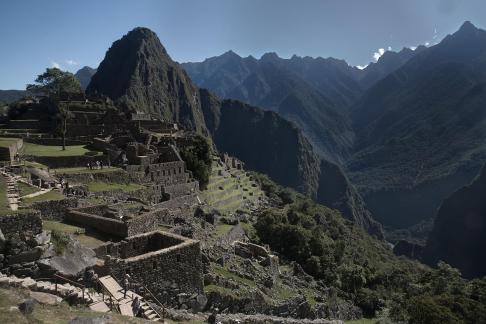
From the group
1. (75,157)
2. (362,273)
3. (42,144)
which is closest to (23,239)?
(75,157)

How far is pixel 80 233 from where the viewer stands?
61.8 ft

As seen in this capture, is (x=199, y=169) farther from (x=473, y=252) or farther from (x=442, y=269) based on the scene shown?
(x=473, y=252)

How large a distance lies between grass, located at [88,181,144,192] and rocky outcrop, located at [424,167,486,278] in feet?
473


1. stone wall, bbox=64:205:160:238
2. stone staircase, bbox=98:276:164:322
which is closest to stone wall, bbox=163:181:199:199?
stone wall, bbox=64:205:160:238

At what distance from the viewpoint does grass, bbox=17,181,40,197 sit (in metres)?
21.7

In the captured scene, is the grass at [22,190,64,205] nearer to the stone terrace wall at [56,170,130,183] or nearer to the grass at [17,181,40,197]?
the grass at [17,181,40,197]

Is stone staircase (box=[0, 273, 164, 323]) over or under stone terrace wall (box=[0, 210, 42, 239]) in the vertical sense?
under

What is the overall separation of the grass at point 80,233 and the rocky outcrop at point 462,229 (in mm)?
157695

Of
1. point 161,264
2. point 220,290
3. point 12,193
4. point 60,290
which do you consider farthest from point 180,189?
point 60,290

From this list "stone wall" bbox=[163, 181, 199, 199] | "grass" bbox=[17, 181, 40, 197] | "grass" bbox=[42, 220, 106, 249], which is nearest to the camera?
"grass" bbox=[42, 220, 106, 249]

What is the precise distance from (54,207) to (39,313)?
33.0ft

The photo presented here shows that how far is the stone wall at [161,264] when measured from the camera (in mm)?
14977

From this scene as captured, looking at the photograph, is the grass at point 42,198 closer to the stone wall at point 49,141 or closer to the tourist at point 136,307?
the tourist at point 136,307

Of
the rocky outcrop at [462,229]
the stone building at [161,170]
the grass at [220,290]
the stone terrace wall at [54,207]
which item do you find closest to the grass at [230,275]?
the grass at [220,290]
